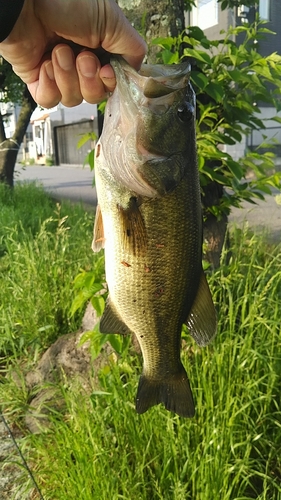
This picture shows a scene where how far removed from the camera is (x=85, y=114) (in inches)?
1052

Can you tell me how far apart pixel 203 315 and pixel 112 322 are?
1.04 feet

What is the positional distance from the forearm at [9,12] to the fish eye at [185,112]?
0.54 meters

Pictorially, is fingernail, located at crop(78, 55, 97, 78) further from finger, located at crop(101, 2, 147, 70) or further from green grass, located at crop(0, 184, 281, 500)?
green grass, located at crop(0, 184, 281, 500)

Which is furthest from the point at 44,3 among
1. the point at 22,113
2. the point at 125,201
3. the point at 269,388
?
the point at 22,113

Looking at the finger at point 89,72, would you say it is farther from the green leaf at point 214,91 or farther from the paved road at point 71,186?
the paved road at point 71,186

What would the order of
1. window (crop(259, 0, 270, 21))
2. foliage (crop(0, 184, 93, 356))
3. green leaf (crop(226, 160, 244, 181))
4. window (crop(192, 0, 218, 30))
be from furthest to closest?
window (crop(192, 0, 218, 30)) < window (crop(259, 0, 270, 21)) < foliage (crop(0, 184, 93, 356)) < green leaf (crop(226, 160, 244, 181))

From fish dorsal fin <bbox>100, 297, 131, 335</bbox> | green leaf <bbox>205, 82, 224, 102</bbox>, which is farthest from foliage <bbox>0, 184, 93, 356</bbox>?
fish dorsal fin <bbox>100, 297, 131, 335</bbox>

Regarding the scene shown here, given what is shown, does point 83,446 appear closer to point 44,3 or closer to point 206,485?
point 206,485

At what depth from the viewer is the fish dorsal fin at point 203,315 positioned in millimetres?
1537

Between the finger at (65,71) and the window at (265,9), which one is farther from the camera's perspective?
the window at (265,9)

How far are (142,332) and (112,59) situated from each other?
0.88 metres

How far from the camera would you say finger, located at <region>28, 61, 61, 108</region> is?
1.62 m

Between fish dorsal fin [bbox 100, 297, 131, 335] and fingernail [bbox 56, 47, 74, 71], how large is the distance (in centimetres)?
79

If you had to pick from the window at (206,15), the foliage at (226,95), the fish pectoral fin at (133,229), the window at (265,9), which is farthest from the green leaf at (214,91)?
the window at (206,15)
